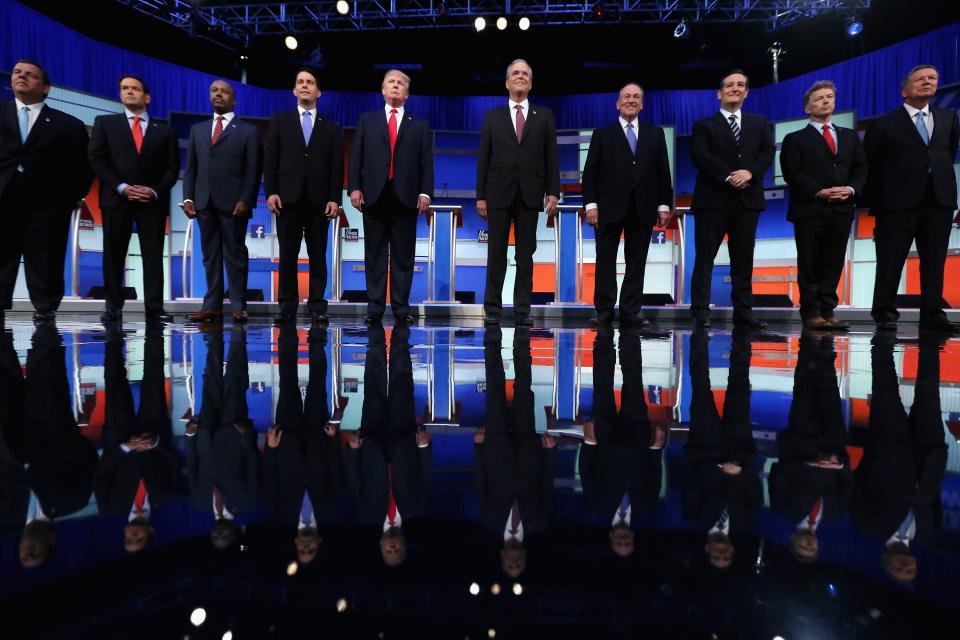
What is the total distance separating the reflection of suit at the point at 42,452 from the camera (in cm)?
33

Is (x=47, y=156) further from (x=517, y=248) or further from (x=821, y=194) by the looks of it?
(x=821, y=194)

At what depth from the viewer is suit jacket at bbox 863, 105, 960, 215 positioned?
2623mm

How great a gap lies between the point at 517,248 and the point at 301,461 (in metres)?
2.42

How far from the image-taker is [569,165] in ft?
26.5

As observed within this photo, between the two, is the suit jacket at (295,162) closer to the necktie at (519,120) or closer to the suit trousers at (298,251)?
the suit trousers at (298,251)

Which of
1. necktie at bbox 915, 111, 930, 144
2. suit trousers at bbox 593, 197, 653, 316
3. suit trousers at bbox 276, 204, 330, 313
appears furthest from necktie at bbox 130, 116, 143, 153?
necktie at bbox 915, 111, 930, 144

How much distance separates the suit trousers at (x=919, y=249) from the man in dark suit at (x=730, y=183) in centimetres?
58

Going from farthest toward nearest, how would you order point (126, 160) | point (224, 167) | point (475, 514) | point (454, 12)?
point (454, 12) → point (224, 167) → point (126, 160) → point (475, 514)

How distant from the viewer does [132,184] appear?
288 centimetres

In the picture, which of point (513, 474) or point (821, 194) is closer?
point (513, 474)

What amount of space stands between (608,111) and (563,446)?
28.9 feet

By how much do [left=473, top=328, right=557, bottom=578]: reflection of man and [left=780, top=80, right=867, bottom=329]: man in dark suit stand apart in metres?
2.56

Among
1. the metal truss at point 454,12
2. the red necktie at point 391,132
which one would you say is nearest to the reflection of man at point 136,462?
the red necktie at point 391,132

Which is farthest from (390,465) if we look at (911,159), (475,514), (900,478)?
(911,159)
